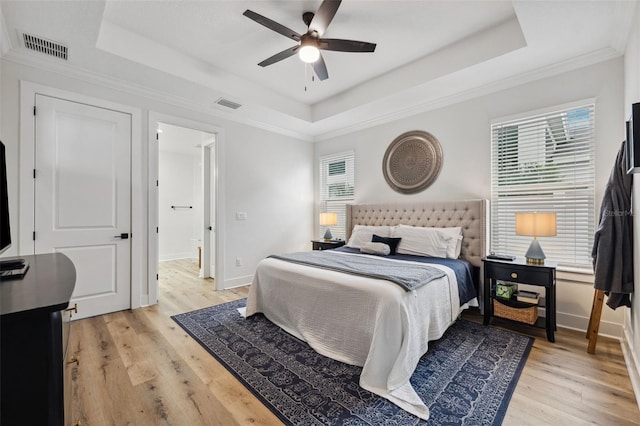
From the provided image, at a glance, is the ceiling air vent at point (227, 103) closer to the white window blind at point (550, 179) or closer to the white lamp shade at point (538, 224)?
the white window blind at point (550, 179)

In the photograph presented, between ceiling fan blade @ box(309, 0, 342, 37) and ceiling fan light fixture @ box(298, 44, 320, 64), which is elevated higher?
ceiling fan blade @ box(309, 0, 342, 37)

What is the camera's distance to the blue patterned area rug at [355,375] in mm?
1660

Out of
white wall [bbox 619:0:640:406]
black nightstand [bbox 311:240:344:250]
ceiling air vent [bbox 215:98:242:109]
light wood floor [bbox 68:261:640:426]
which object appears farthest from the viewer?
black nightstand [bbox 311:240:344:250]

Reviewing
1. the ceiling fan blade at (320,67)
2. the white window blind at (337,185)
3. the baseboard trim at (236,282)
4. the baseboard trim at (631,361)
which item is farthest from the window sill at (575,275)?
the baseboard trim at (236,282)

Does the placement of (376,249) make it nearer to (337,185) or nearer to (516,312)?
(516,312)

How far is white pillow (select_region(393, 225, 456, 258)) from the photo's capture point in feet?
10.8

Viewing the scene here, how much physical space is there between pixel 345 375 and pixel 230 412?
0.81 meters

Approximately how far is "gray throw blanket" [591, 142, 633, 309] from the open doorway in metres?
5.01

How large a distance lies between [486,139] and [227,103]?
135 inches

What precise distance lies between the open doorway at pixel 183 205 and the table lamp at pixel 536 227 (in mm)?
4507

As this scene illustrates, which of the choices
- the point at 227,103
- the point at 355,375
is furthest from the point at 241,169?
the point at 355,375

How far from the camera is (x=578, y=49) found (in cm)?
266

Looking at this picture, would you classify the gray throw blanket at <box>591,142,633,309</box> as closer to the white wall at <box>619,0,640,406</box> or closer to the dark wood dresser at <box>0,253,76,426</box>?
the white wall at <box>619,0,640,406</box>

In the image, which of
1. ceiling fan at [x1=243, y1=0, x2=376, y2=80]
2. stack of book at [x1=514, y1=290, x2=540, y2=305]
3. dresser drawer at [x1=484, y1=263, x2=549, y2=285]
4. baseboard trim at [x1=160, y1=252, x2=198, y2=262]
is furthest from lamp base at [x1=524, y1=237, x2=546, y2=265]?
baseboard trim at [x1=160, y1=252, x2=198, y2=262]
